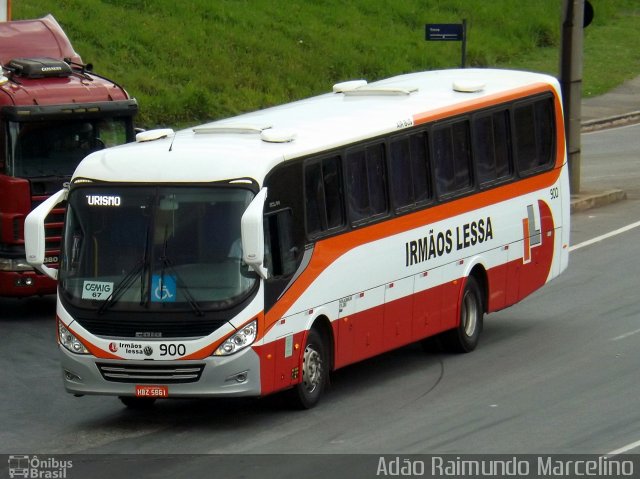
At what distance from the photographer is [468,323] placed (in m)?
17.0

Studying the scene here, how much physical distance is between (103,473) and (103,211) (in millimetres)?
2676

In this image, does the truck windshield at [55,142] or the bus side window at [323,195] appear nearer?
the bus side window at [323,195]

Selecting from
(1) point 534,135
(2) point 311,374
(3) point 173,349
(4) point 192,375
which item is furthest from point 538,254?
(3) point 173,349

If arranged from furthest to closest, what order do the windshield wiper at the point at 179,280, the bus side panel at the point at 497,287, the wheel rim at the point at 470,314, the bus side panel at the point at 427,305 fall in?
1. the bus side panel at the point at 497,287
2. the wheel rim at the point at 470,314
3. the bus side panel at the point at 427,305
4. the windshield wiper at the point at 179,280

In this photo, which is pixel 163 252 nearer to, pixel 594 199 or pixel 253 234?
pixel 253 234

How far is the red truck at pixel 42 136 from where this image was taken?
61.8ft

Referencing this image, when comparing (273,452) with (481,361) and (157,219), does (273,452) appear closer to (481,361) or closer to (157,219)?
(157,219)

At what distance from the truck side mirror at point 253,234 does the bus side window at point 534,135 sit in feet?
18.9

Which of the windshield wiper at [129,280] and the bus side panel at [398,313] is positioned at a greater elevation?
the windshield wiper at [129,280]

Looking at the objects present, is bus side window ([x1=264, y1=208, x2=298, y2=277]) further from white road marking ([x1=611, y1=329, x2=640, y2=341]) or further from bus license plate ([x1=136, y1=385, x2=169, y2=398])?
white road marking ([x1=611, y1=329, x2=640, y2=341])

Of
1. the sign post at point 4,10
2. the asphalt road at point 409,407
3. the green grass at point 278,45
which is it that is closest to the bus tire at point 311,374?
the asphalt road at point 409,407

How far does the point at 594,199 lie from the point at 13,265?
12.0 meters

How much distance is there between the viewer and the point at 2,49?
2048cm

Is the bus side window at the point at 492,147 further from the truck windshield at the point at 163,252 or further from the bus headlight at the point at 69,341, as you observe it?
the bus headlight at the point at 69,341
